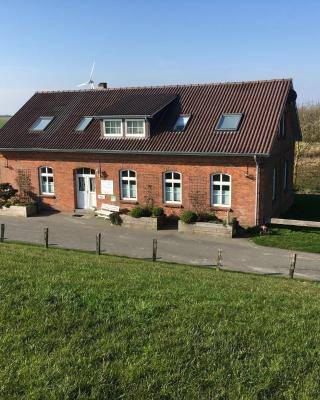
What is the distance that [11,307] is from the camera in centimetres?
670

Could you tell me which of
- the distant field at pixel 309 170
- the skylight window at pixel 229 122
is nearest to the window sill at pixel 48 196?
the skylight window at pixel 229 122

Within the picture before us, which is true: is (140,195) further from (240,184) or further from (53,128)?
(53,128)

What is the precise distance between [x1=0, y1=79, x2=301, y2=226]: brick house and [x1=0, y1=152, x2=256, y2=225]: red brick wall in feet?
0.16

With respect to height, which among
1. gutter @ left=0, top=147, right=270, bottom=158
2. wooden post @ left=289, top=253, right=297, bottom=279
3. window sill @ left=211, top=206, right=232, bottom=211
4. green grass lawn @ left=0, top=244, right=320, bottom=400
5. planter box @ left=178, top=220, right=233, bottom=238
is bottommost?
wooden post @ left=289, top=253, right=297, bottom=279

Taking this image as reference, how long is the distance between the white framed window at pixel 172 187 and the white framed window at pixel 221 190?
1750mm

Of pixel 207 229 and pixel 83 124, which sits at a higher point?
pixel 83 124

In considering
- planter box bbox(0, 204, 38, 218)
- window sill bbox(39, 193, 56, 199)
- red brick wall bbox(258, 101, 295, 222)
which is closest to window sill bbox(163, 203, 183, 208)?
red brick wall bbox(258, 101, 295, 222)

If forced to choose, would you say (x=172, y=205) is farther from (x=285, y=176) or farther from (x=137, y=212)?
(x=285, y=176)

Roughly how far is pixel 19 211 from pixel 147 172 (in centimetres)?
783

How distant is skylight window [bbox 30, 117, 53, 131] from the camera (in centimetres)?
2653

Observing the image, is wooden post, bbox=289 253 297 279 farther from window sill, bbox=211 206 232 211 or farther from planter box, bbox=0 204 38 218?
planter box, bbox=0 204 38 218

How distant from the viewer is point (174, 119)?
23.5 m

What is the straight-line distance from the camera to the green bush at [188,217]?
20812 millimetres

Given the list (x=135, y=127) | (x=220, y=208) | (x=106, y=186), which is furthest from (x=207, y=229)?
(x=135, y=127)
